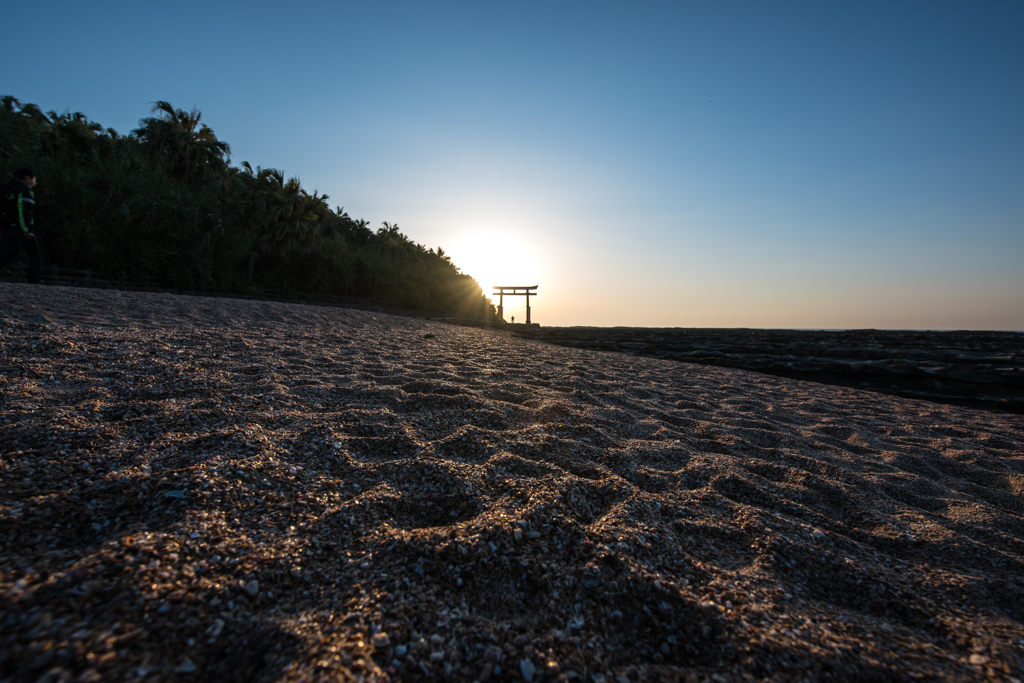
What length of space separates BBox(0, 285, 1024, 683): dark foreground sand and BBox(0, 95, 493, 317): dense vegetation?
14.2 meters

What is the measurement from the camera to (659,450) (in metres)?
2.70

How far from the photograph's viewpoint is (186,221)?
15.5 metres

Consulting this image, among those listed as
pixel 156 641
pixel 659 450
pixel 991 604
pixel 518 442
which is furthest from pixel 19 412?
pixel 991 604

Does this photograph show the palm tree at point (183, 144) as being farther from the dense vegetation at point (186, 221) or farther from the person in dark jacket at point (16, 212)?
the person in dark jacket at point (16, 212)

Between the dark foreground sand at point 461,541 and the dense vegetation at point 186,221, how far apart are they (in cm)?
1420

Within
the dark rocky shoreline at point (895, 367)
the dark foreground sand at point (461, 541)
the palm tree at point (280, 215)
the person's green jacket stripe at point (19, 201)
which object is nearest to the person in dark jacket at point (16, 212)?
the person's green jacket stripe at point (19, 201)

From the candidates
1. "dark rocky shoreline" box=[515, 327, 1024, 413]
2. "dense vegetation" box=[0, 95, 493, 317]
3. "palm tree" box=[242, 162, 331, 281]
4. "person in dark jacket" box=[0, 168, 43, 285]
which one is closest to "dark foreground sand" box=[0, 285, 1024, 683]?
"dark rocky shoreline" box=[515, 327, 1024, 413]

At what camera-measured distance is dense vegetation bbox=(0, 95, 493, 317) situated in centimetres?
1278

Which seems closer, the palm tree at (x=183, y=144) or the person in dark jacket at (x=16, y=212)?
the person in dark jacket at (x=16, y=212)

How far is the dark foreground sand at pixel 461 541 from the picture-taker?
1074mm

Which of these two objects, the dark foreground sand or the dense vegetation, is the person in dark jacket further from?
the dense vegetation

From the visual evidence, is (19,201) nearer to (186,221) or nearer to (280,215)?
(186,221)

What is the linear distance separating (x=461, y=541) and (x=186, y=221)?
19.6m

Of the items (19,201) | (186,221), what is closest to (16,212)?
(19,201)
